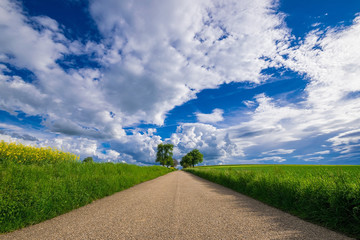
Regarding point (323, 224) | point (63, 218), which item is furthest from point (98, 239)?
point (323, 224)

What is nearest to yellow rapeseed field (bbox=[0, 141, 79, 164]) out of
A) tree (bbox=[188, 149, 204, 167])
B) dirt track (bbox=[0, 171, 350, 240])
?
dirt track (bbox=[0, 171, 350, 240])

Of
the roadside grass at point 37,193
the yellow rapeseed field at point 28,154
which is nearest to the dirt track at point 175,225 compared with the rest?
the roadside grass at point 37,193

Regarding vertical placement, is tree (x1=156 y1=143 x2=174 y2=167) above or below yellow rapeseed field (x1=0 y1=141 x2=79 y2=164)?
above

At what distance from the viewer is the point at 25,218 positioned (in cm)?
483

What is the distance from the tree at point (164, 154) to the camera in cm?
7822

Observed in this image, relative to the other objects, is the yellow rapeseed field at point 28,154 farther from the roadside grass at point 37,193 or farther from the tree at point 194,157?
the tree at point 194,157

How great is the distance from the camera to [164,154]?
80000 mm

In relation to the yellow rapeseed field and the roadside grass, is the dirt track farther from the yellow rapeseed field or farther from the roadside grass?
the yellow rapeseed field

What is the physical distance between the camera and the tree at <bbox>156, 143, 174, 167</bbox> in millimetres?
78219

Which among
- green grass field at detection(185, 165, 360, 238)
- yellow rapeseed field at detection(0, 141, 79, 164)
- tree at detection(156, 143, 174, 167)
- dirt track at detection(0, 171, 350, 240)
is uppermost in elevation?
tree at detection(156, 143, 174, 167)

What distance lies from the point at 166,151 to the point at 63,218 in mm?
75958

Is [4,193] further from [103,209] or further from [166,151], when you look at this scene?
[166,151]

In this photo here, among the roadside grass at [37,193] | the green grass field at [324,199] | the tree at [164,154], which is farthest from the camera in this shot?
the tree at [164,154]

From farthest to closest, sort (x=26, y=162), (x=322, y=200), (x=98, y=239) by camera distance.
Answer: (x=26, y=162) → (x=322, y=200) → (x=98, y=239)
